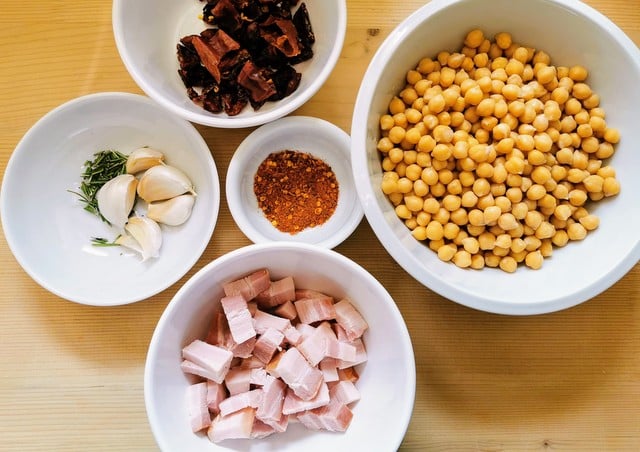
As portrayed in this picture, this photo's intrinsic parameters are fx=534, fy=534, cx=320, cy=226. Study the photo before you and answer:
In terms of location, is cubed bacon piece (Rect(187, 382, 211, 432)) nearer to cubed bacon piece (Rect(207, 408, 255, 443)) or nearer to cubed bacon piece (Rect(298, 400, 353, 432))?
cubed bacon piece (Rect(207, 408, 255, 443))

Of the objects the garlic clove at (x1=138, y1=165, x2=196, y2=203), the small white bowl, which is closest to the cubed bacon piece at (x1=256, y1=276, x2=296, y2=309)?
the small white bowl

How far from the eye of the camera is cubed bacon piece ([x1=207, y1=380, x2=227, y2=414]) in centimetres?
126

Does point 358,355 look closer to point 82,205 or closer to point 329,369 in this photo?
point 329,369

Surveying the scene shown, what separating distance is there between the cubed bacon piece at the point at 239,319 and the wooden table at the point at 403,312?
23 cm

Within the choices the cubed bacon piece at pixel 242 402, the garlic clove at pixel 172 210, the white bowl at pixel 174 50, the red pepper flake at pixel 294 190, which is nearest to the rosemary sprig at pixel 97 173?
the garlic clove at pixel 172 210

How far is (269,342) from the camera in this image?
1228 mm

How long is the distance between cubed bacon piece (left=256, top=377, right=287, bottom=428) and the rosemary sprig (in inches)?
24.9

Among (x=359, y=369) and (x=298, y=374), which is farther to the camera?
(x=359, y=369)

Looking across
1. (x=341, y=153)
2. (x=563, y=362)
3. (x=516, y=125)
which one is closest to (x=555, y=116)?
(x=516, y=125)

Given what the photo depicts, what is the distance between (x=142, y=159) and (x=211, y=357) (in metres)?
0.54

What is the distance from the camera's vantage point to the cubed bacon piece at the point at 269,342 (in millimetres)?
1228

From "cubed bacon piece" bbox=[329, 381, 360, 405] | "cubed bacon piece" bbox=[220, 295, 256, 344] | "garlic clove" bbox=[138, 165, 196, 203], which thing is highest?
"garlic clove" bbox=[138, 165, 196, 203]

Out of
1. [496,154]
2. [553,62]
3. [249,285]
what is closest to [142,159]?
[249,285]

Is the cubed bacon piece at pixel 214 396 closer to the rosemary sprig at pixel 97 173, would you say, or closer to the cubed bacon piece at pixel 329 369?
the cubed bacon piece at pixel 329 369
